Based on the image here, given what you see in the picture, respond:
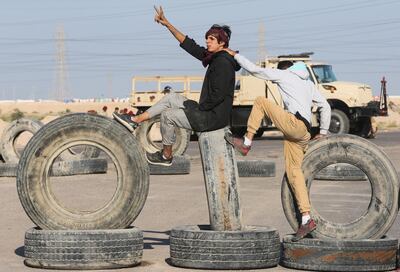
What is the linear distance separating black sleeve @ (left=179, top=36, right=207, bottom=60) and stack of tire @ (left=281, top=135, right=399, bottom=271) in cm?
129

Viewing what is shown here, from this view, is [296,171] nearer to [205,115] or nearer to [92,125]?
[205,115]

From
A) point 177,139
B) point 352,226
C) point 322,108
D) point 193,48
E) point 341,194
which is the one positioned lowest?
point 341,194

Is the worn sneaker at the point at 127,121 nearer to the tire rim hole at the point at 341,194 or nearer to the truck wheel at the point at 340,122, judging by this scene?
the tire rim hole at the point at 341,194

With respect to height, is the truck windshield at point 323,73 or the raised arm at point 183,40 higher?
the raised arm at point 183,40

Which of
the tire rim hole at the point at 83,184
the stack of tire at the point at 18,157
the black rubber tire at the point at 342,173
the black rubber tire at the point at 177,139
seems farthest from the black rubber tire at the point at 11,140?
the black rubber tire at the point at 342,173

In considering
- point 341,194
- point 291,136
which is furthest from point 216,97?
point 341,194

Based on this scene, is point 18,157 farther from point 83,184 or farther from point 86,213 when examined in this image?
point 86,213

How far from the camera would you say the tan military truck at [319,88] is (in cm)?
3167

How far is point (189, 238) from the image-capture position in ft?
27.4

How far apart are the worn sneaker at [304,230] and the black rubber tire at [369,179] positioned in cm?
23

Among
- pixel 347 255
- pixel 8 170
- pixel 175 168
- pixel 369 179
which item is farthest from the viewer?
pixel 175 168

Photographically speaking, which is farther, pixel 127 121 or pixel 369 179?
pixel 127 121

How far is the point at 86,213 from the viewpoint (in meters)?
8.80

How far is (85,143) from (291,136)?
183 cm
